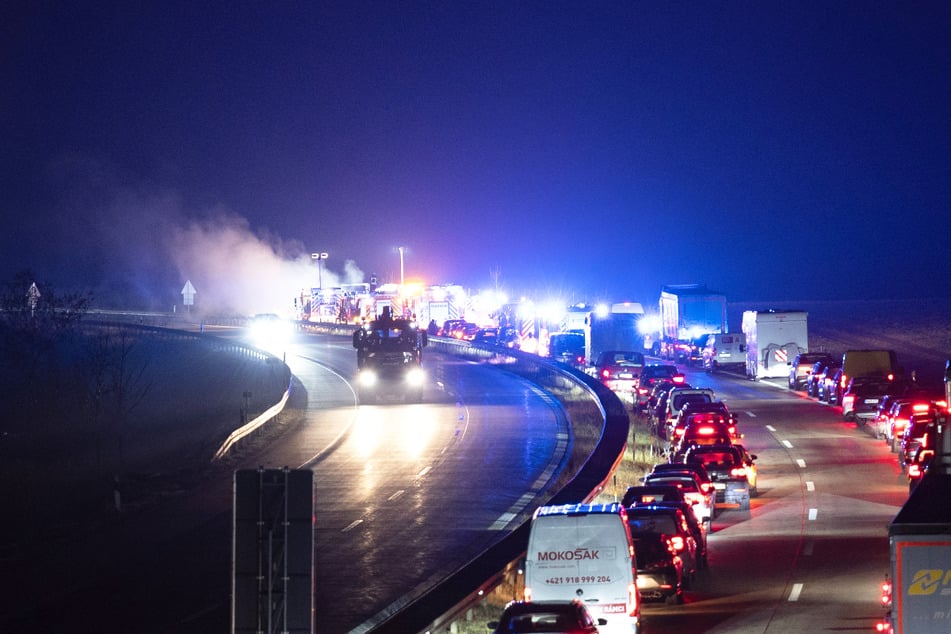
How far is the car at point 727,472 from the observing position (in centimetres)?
2983

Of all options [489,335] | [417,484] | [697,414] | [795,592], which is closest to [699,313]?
[489,335]

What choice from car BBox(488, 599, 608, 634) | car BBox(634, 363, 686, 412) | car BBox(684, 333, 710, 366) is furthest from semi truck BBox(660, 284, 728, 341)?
car BBox(488, 599, 608, 634)

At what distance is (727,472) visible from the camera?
98.3 ft

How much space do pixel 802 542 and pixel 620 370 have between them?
3319cm

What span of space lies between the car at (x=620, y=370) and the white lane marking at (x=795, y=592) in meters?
34.9

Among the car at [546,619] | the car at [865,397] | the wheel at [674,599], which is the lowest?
the wheel at [674,599]

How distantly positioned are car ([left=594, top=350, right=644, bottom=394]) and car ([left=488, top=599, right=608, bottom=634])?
4172cm

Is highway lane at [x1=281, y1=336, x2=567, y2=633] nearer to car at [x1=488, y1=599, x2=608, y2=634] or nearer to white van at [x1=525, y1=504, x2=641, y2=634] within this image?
white van at [x1=525, y1=504, x2=641, y2=634]

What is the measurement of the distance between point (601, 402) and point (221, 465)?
12023mm

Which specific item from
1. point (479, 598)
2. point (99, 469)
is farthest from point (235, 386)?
point (479, 598)

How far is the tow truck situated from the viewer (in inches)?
2080

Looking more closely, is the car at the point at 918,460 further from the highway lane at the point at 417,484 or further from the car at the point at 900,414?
the highway lane at the point at 417,484

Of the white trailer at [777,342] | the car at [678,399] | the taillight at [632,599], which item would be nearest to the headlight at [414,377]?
the car at [678,399]

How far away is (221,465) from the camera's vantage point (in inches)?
1489
